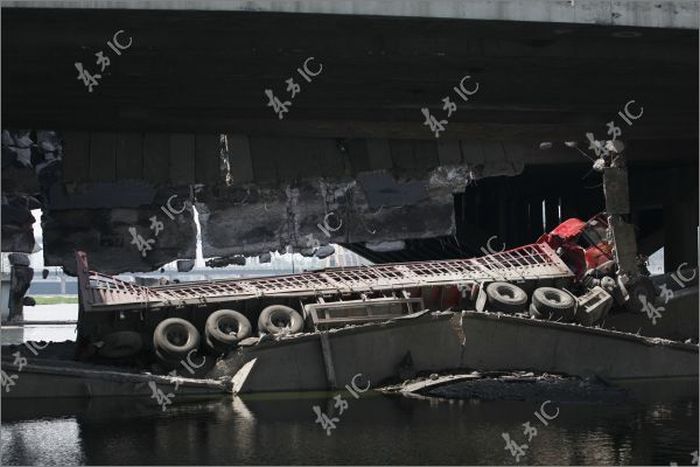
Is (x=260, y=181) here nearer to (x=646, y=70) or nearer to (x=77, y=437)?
(x=646, y=70)

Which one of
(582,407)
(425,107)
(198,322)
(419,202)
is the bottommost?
(582,407)

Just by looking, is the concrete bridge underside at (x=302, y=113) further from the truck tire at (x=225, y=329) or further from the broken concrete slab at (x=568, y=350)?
the broken concrete slab at (x=568, y=350)

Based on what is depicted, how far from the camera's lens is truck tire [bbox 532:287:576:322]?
2608cm

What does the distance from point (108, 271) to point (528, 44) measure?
16.5 meters

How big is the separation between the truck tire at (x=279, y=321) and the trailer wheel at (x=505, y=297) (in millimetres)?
4683

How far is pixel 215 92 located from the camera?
101 feet

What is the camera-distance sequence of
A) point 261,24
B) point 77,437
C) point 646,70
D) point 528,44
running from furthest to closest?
point 646,70, point 528,44, point 261,24, point 77,437

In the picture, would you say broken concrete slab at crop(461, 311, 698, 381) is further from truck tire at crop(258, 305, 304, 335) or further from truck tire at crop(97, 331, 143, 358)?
truck tire at crop(97, 331, 143, 358)

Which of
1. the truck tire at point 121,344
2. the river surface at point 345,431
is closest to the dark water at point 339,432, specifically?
the river surface at point 345,431

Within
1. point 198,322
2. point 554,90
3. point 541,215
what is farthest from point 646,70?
point 541,215

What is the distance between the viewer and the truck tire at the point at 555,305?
26.1 metres

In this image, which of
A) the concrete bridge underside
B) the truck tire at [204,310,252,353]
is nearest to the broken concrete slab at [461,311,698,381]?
the truck tire at [204,310,252,353]

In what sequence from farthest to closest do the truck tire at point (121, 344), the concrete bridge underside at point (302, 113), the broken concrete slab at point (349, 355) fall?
the concrete bridge underside at point (302, 113) < the truck tire at point (121, 344) < the broken concrete slab at point (349, 355)

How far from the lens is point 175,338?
24625 mm
